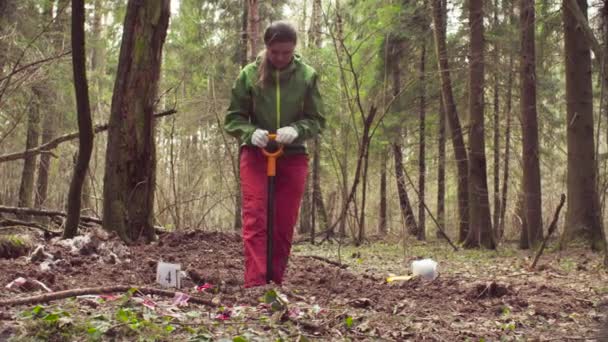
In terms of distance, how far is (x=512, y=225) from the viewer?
16750mm

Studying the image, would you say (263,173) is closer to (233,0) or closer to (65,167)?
(65,167)

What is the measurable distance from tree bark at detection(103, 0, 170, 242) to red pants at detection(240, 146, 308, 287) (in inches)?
102

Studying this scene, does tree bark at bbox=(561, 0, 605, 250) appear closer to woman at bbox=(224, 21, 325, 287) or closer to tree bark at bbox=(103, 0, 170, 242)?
woman at bbox=(224, 21, 325, 287)

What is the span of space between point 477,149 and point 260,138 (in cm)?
721

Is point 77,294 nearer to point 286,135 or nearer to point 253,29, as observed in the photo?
point 286,135

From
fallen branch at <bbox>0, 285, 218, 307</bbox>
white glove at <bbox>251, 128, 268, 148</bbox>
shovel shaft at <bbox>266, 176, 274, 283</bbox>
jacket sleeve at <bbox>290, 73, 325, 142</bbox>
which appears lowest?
fallen branch at <bbox>0, 285, 218, 307</bbox>

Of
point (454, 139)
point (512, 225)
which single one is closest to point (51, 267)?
point (454, 139)

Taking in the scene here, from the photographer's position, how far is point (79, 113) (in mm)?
4773

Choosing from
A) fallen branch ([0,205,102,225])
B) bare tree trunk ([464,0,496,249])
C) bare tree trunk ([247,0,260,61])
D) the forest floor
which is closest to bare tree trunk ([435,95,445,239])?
bare tree trunk ([464,0,496,249])

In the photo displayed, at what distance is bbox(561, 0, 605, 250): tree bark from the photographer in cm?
916

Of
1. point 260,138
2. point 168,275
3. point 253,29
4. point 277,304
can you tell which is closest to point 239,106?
point 260,138

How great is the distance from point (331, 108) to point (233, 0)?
6277 millimetres

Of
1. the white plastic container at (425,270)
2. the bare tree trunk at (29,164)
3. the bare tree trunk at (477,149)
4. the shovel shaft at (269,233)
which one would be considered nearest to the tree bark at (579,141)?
the bare tree trunk at (477,149)

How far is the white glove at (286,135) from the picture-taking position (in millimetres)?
4449
